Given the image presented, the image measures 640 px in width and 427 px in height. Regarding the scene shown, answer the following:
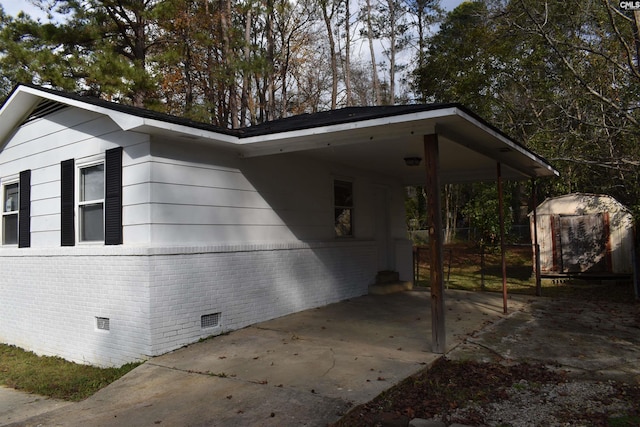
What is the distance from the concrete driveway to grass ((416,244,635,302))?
4687 mm

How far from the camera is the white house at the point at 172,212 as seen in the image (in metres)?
6.27

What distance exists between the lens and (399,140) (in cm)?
680

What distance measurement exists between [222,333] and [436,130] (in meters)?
4.10

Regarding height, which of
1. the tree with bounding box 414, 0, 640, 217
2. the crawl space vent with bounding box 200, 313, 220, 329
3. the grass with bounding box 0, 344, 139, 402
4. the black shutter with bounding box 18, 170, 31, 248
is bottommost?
the grass with bounding box 0, 344, 139, 402

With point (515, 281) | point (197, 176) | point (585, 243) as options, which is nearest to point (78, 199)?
point (197, 176)

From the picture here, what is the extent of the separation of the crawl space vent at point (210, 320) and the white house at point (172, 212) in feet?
0.06

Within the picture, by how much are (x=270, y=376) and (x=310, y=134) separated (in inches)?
117

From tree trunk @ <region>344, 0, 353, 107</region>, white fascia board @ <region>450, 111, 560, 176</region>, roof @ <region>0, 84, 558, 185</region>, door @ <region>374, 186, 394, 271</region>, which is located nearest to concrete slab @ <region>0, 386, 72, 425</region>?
roof @ <region>0, 84, 558, 185</region>

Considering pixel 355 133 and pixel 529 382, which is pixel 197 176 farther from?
pixel 529 382

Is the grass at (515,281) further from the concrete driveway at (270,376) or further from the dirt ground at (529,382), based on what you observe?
the concrete driveway at (270,376)

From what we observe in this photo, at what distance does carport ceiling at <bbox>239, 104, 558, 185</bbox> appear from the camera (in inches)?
222

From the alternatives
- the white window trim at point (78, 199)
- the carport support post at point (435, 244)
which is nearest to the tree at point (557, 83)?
the carport support post at point (435, 244)

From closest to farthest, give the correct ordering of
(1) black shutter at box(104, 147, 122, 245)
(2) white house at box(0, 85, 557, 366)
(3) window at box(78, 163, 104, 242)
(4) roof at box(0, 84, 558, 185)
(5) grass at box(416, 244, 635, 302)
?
(4) roof at box(0, 84, 558, 185) → (2) white house at box(0, 85, 557, 366) → (1) black shutter at box(104, 147, 122, 245) → (3) window at box(78, 163, 104, 242) → (5) grass at box(416, 244, 635, 302)

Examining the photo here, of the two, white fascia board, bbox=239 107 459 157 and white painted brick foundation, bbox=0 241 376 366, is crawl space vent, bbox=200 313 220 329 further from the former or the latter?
white fascia board, bbox=239 107 459 157
